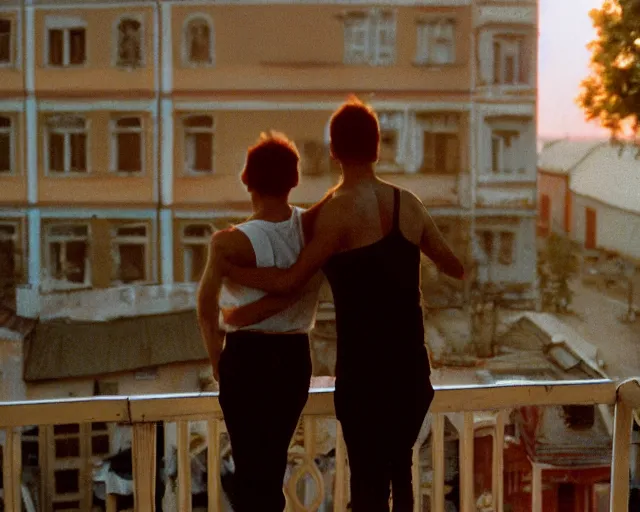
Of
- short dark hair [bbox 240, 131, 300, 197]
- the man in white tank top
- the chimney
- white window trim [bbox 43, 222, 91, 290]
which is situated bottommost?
the chimney

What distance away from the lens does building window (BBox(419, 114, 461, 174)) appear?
8852 millimetres

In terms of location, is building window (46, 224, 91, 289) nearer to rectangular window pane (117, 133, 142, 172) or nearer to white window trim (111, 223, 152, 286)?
white window trim (111, 223, 152, 286)

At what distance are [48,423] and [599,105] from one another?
489 centimetres

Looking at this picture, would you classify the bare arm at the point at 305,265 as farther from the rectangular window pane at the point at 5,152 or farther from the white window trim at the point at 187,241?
the rectangular window pane at the point at 5,152

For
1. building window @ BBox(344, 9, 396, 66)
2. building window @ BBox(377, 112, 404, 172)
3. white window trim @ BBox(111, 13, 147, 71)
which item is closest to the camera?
building window @ BBox(344, 9, 396, 66)

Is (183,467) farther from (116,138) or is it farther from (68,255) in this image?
(68,255)

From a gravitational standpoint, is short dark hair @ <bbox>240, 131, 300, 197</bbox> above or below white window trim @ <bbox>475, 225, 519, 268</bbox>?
above

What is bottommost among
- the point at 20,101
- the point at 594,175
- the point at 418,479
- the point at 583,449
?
the point at 583,449

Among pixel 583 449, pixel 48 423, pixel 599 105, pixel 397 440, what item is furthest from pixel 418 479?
pixel 583 449

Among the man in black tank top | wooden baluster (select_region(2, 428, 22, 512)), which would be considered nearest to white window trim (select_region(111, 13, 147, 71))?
wooden baluster (select_region(2, 428, 22, 512))

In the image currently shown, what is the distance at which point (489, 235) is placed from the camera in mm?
9031

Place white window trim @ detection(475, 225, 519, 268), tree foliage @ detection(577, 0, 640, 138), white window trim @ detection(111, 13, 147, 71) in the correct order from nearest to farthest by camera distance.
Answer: tree foliage @ detection(577, 0, 640, 138) → white window trim @ detection(111, 13, 147, 71) → white window trim @ detection(475, 225, 519, 268)

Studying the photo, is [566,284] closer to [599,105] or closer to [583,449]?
[583,449]

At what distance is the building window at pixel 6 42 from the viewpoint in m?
8.75
